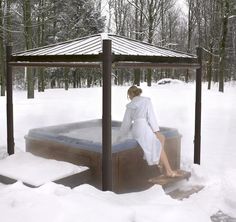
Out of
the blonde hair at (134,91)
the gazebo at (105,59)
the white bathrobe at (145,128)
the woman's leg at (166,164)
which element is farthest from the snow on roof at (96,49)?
the woman's leg at (166,164)

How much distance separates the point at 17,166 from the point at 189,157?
3835 millimetres

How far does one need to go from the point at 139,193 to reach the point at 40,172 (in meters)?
1.60

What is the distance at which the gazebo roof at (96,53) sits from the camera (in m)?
5.82

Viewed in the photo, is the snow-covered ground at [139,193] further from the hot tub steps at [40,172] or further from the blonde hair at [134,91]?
the blonde hair at [134,91]

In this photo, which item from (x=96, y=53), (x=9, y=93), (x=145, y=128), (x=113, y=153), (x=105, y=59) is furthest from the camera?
(x=9, y=93)

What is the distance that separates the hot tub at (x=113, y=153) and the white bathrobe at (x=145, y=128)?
0.12 m

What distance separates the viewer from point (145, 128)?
22.4ft

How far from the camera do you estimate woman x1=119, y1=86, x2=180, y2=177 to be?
6803 millimetres

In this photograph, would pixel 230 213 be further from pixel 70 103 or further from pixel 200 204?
pixel 70 103

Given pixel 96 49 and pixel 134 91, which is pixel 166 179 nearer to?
pixel 134 91

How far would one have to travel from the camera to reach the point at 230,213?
5.74 meters

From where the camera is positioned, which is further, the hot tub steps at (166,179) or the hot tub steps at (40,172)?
the hot tub steps at (166,179)

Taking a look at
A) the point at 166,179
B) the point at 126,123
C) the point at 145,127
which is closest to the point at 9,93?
the point at 126,123

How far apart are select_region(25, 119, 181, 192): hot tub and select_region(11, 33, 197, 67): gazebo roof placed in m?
1.43
